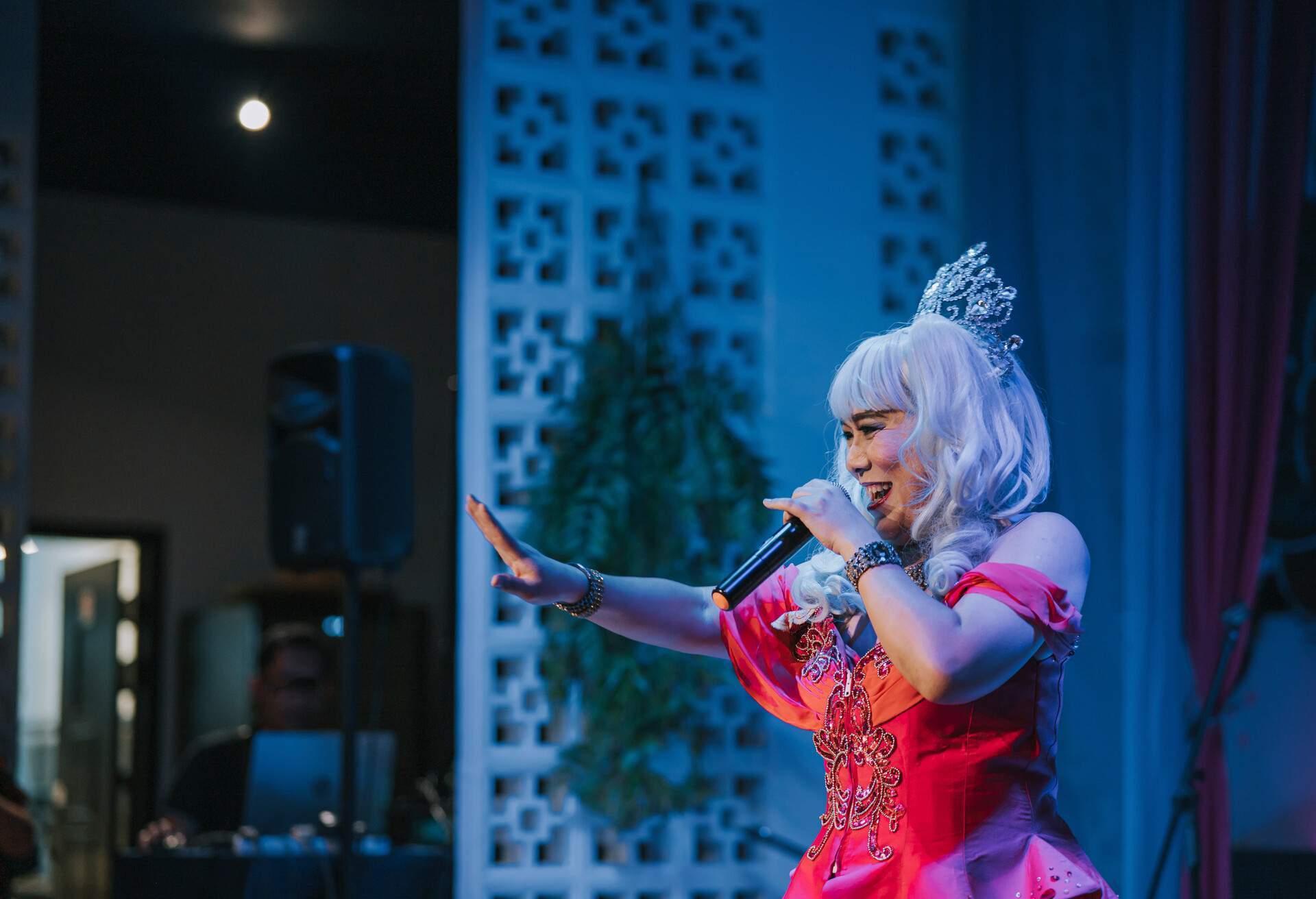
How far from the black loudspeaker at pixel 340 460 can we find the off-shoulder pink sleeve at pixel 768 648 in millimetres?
1835

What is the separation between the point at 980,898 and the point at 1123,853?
2079mm

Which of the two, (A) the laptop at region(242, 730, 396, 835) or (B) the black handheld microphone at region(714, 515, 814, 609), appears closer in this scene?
(B) the black handheld microphone at region(714, 515, 814, 609)

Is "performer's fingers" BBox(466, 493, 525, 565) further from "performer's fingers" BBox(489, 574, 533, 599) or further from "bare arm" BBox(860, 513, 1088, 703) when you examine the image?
"bare arm" BBox(860, 513, 1088, 703)

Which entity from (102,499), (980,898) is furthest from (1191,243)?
(102,499)

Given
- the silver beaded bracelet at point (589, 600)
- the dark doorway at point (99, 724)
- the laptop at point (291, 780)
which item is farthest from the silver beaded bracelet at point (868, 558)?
the dark doorway at point (99, 724)

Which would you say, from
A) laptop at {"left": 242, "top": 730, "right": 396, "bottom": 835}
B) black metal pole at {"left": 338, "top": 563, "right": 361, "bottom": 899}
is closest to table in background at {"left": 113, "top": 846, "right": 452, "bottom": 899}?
black metal pole at {"left": 338, "top": 563, "right": 361, "bottom": 899}

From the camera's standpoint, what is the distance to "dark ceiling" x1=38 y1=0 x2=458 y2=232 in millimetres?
4617

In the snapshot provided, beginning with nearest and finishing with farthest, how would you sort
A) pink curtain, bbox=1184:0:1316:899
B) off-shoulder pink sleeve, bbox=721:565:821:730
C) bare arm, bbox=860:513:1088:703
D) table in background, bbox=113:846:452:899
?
bare arm, bbox=860:513:1088:703 → off-shoulder pink sleeve, bbox=721:565:821:730 → pink curtain, bbox=1184:0:1316:899 → table in background, bbox=113:846:452:899

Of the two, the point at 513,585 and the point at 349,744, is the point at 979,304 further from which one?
the point at 349,744

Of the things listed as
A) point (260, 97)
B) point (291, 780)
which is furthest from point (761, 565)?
point (260, 97)

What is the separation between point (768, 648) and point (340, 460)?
1.95 m

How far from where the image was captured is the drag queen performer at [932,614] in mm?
1514

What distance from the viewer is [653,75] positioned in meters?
4.00

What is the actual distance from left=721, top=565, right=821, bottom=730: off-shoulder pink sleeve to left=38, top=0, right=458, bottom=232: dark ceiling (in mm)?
3174
